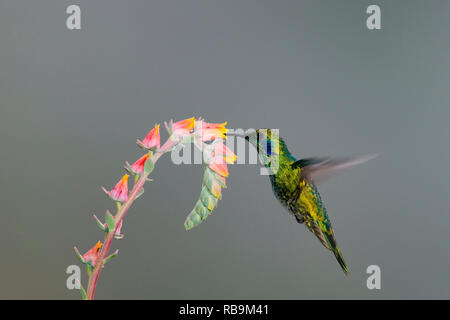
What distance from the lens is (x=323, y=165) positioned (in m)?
0.68

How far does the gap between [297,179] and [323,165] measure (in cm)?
9

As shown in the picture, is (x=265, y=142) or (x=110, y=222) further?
(x=265, y=142)

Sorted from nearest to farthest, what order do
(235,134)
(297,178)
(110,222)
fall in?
(110,222) < (235,134) < (297,178)

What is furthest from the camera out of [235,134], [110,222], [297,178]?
[297,178]

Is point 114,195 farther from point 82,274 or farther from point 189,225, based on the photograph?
point 82,274

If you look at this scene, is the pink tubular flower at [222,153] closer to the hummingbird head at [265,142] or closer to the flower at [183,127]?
the flower at [183,127]

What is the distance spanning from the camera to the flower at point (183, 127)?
547 mm

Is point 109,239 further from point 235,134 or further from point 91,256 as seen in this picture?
point 235,134

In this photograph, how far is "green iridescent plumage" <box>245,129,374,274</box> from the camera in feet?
2.35

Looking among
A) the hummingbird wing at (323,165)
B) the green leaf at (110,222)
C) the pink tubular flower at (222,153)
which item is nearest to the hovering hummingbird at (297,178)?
the hummingbird wing at (323,165)

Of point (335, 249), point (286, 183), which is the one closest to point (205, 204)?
point (286, 183)

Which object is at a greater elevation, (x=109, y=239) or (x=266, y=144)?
(x=266, y=144)

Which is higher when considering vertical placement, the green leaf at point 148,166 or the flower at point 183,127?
the flower at point 183,127

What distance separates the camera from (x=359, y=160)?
0.61 meters
